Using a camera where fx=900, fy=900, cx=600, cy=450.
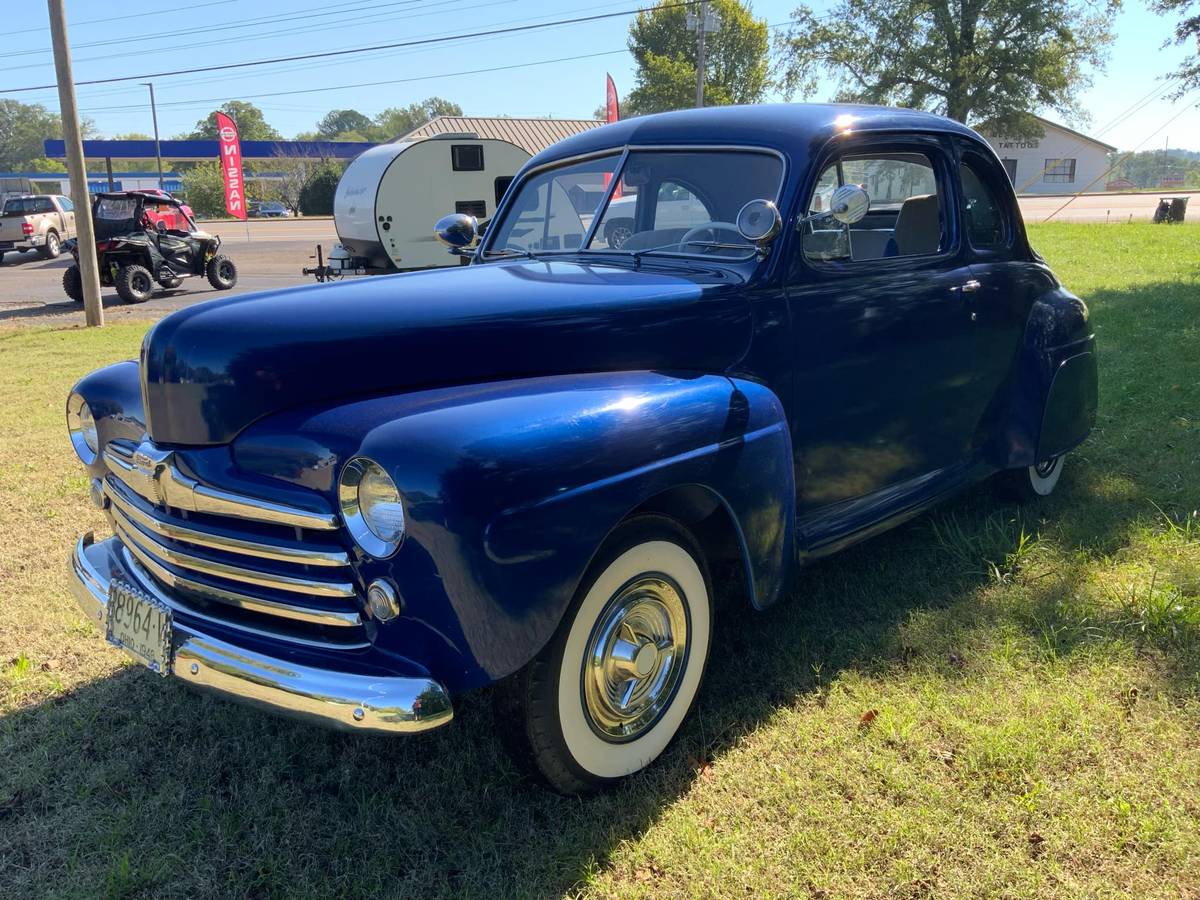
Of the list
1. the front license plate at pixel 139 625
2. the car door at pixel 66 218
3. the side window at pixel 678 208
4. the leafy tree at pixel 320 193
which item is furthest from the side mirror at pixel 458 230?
the leafy tree at pixel 320 193

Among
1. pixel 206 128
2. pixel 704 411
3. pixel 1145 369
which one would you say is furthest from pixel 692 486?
pixel 206 128

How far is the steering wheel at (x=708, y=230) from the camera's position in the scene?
311 cm

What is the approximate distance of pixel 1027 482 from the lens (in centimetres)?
435

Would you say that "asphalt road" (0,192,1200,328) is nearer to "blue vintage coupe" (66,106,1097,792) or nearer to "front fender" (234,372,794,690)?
"blue vintage coupe" (66,106,1097,792)

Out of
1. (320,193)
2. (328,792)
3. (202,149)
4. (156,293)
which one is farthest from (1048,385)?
(202,149)

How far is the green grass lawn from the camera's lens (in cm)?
225

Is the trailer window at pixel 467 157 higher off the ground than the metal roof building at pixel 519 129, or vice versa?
the metal roof building at pixel 519 129

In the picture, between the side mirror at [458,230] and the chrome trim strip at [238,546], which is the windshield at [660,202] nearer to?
the side mirror at [458,230]

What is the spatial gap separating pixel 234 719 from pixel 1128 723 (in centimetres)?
283

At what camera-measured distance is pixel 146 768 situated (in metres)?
2.72

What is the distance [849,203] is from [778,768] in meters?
1.78

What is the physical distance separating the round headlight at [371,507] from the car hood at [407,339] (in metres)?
0.39

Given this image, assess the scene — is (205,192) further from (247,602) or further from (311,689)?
(311,689)

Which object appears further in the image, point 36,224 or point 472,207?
point 36,224
